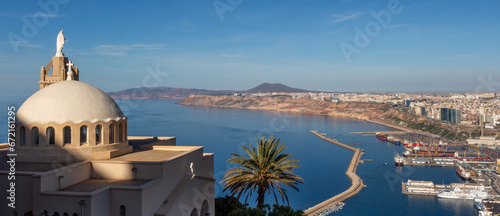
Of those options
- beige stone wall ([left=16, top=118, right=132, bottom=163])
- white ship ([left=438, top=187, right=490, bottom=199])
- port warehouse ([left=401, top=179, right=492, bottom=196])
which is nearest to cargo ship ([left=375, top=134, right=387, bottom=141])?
port warehouse ([left=401, top=179, right=492, bottom=196])

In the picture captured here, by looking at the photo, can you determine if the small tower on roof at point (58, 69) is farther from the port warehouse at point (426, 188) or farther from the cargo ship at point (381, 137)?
the cargo ship at point (381, 137)

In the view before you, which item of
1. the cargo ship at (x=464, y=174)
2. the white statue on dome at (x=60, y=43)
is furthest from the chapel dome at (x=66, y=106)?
the cargo ship at (x=464, y=174)

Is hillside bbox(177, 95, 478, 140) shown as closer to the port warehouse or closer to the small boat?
the small boat

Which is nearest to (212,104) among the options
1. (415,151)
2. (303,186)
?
(415,151)

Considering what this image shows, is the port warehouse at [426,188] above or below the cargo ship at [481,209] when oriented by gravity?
above

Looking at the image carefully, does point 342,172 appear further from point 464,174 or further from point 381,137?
point 381,137

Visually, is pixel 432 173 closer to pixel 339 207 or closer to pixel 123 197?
pixel 339 207
